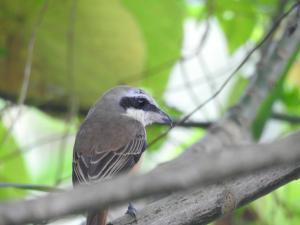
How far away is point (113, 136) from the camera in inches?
119

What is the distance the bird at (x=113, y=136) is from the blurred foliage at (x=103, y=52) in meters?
0.25

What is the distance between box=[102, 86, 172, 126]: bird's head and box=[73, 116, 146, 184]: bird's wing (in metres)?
0.14

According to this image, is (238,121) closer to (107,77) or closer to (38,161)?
(107,77)

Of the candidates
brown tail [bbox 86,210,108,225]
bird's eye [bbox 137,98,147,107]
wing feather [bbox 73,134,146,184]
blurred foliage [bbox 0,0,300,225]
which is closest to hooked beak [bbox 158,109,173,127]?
bird's eye [bbox 137,98,147,107]

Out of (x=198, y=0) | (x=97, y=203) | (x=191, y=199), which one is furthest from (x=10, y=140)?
(x=97, y=203)

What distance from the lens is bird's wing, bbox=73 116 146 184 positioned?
2.70 metres

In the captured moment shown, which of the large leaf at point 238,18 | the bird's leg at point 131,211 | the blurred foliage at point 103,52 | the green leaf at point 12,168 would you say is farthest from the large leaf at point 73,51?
the bird's leg at point 131,211

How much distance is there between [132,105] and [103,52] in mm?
427

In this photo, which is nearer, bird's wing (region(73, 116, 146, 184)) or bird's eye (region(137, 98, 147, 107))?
bird's wing (region(73, 116, 146, 184))

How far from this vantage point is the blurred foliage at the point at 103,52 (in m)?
3.50

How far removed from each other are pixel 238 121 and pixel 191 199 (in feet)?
4.63

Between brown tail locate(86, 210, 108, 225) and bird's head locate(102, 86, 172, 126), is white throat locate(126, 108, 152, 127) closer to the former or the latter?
bird's head locate(102, 86, 172, 126)

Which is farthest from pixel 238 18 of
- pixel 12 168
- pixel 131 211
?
pixel 131 211

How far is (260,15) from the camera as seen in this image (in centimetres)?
402
